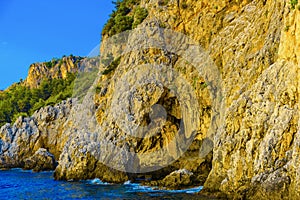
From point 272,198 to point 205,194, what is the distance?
613cm

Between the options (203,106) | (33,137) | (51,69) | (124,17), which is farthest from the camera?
(51,69)

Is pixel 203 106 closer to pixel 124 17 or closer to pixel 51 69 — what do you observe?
pixel 124 17

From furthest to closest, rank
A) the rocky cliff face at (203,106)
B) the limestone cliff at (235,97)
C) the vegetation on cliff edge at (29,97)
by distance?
the vegetation on cliff edge at (29,97) → the rocky cliff face at (203,106) → the limestone cliff at (235,97)

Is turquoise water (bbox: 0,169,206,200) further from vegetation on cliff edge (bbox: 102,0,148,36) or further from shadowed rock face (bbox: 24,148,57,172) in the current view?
vegetation on cliff edge (bbox: 102,0,148,36)

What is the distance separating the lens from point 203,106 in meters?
32.0

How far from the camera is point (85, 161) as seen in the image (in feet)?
110

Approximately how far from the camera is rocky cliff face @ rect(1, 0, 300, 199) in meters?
18.8

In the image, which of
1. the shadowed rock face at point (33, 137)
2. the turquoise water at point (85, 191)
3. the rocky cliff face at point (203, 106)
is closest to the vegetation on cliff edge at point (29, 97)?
the shadowed rock face at point (33, 137)

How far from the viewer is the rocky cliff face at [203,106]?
18.8 m

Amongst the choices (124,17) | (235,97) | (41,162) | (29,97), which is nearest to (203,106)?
(235,97)

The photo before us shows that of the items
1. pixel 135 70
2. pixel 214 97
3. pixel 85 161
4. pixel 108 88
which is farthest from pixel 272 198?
pixel 108 88

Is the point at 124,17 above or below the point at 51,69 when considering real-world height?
below

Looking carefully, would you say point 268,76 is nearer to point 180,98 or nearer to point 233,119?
point 233,119

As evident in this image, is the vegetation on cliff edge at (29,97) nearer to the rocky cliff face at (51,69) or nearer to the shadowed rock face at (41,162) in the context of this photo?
the rocky cliff face at (51,69)
